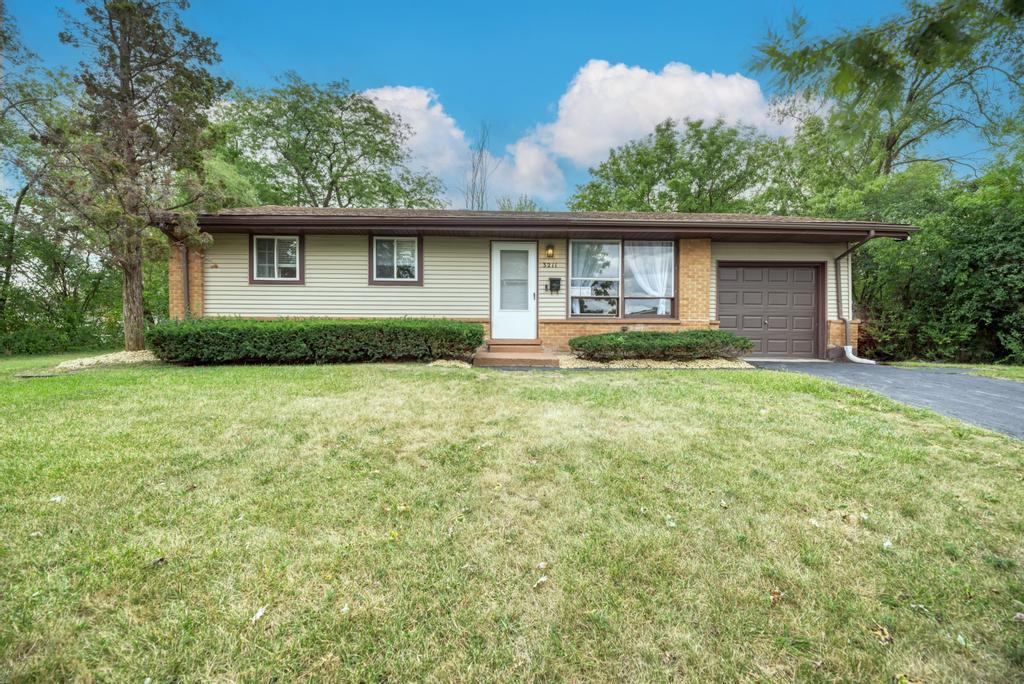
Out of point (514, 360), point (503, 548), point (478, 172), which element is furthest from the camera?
point (478, 172)

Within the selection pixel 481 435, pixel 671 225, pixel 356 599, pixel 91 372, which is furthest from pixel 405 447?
pixel 671 225

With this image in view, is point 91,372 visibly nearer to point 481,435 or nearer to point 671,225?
point 481,435

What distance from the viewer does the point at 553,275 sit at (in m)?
9.58

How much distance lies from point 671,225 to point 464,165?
9.65 m

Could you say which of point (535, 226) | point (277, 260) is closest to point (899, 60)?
point (535, 226)

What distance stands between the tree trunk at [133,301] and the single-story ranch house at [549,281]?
91cm

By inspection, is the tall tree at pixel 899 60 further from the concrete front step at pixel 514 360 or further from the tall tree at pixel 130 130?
the tall tree at pixel 130 130

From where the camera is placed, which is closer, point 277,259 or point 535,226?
point 535,226

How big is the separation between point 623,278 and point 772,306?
359cm

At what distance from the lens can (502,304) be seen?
9.68 m

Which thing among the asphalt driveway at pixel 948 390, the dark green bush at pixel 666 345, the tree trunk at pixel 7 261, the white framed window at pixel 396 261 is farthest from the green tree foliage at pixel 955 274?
the tree trunk at pixel 7 261

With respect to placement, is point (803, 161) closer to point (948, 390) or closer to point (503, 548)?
point (948, 390)

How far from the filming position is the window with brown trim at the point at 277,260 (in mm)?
9438

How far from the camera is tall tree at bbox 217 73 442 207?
62.3 ft
